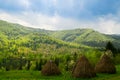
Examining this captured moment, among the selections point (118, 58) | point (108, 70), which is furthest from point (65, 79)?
point (118, 58)

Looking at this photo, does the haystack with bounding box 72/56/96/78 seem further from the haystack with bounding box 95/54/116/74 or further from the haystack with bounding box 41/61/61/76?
the haystack with bounding box 95/54/116/74

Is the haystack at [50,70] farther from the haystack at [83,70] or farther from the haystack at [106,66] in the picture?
the haystack at [106,66]

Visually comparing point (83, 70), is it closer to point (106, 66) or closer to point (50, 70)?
point (50, 70)

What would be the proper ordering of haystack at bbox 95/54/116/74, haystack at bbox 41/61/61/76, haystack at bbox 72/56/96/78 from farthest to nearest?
1. haystack at bbox 95/54/116/74
2. haystack at bbox 41/61/61/76
3. haystack at bbox 72/56/96/78

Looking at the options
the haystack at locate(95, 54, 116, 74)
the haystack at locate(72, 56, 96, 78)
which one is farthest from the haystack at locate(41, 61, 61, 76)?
the haystack at locate(95, 54, 116, 74)

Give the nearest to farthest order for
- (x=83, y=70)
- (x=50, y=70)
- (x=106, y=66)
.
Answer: (x=83, y=70)
(x=50, y=70)
(x=106, y=66)

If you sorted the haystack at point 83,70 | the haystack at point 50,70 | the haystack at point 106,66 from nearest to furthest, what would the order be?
the haystack at point 83,70 < the haystack at point 50,70 < the haystack at point 106,66

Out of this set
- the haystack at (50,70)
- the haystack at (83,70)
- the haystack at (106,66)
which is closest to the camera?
the haystack at (83,70)

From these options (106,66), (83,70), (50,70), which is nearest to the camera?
(83,70)

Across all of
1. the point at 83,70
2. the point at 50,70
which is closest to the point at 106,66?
the point at 83,70

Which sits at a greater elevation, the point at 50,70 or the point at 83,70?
the point at 83,70

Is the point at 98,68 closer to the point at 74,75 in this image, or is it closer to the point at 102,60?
the point at 102,60

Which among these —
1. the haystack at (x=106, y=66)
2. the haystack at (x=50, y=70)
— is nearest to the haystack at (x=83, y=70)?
the haystack at (x=50, y=70)

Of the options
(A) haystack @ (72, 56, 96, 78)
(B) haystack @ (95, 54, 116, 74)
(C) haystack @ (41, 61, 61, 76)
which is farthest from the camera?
(B) haystack @ (95, 54, 116, 74)
